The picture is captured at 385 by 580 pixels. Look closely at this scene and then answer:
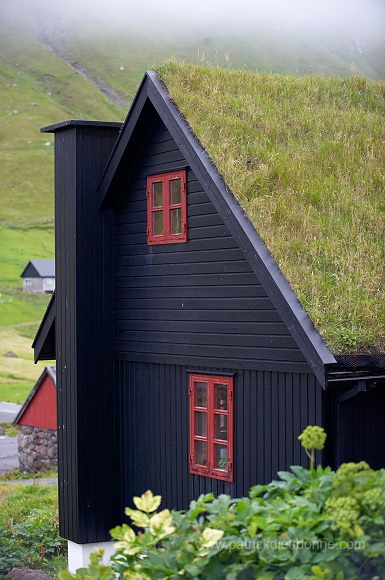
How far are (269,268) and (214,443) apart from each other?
291 centimetres

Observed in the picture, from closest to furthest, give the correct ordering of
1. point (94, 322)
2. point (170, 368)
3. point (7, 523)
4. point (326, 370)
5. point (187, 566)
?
point (187, 566), point (326, 370), point (170, 368), point (94, 322), point (7, 523)

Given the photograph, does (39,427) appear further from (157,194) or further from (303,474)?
(303,474)

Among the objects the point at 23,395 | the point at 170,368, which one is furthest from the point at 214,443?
the point at 23,395

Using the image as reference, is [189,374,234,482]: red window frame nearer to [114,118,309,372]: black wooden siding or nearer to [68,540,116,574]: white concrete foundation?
[114,118,309,372]: black wooden siding

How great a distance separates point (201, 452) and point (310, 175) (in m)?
4.18

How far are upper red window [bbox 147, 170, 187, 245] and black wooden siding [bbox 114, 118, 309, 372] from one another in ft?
0.35

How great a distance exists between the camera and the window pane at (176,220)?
1351 cm

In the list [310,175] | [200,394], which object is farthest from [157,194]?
[200,394]

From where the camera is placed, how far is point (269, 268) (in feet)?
36.3

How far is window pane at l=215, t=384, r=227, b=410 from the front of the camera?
41.4ft

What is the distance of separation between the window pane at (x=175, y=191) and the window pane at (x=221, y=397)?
2795 millimetres

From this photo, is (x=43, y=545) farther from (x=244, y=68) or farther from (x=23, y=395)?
(x=23, y=395)

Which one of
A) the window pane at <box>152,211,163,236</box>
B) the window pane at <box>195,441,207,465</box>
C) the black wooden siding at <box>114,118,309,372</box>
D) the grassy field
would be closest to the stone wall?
the grassy field

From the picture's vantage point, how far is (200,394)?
13.1 m
